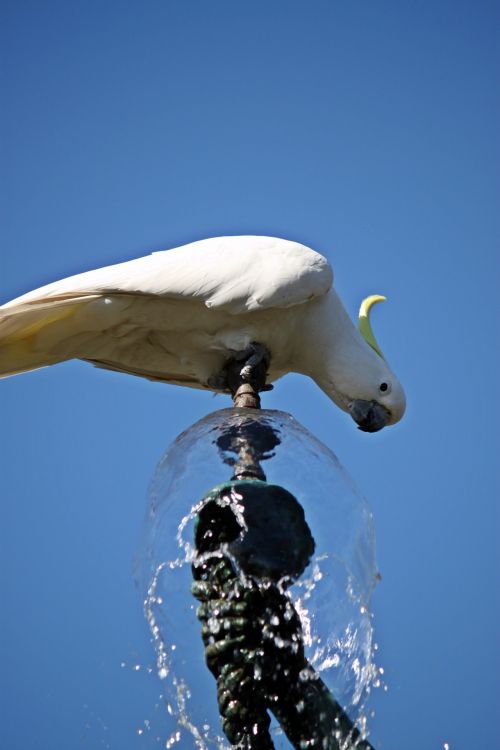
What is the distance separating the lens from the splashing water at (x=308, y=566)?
10.0ft

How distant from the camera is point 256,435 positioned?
3465 millimetres

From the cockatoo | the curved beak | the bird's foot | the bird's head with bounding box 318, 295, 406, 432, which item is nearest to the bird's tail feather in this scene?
the cockatoo

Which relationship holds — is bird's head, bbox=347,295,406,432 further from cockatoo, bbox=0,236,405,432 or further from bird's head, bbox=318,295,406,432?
cockatoo, bbox=0,236,405,432

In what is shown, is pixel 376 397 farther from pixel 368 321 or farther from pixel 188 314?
pixel 188 314

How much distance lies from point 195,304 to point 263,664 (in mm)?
1569

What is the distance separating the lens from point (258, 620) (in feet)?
10.00

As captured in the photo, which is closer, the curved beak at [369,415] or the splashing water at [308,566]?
the splashing water at [308,566]

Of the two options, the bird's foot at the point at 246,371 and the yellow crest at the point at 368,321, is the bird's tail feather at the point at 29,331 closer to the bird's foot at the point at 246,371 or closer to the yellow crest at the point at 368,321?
the bird's foot at the point at 246,371

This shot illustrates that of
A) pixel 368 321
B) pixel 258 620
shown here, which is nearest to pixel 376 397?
Result: pixel 368 321

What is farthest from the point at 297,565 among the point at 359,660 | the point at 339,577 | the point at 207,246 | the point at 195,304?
the point at 207,246

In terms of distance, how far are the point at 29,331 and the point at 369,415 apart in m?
1.54

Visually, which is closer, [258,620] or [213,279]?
[258,620]

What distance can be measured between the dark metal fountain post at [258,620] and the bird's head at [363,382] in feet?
4.62

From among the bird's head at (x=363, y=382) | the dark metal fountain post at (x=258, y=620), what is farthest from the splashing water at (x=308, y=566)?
the bird's head at (x=363, y=382)
